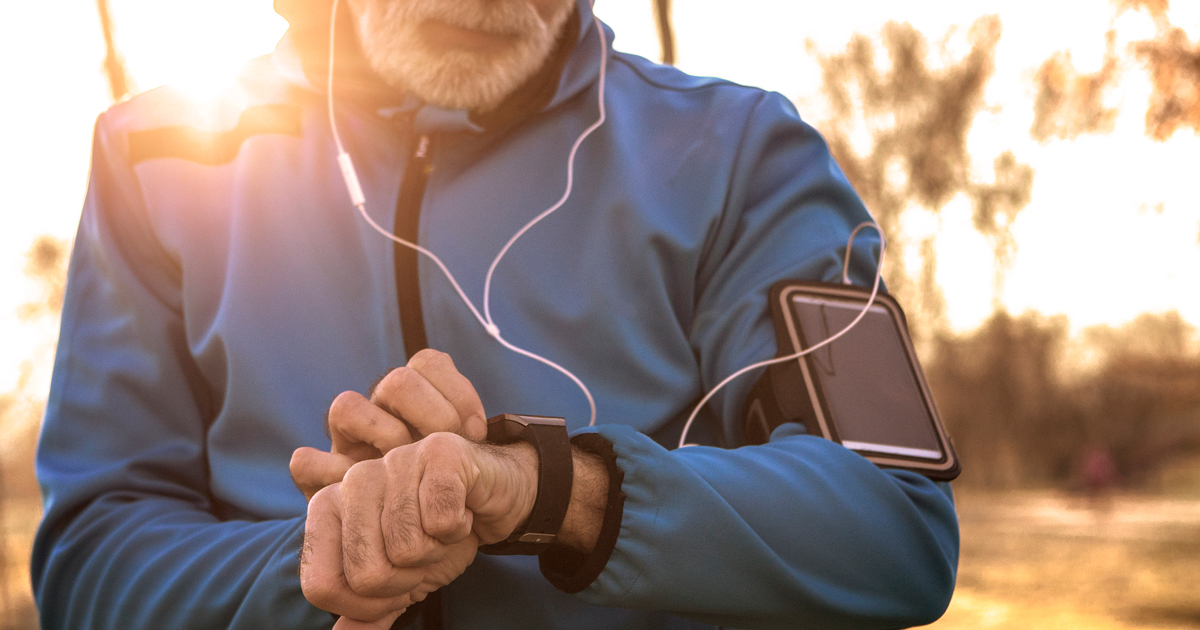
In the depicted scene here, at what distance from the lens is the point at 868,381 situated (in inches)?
68.7

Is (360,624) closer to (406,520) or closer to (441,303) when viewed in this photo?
(406,520)

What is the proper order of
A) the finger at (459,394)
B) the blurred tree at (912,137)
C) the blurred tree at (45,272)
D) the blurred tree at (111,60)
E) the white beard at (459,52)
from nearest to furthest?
the finger at (459,394) → the white beard at (459,52) → the blurred tree at (111,60) → the blurred tree at (45,272) → the blurred tree at (912,137)

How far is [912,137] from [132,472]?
20.2 m

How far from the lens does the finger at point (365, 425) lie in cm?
136

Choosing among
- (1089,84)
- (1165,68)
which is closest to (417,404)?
(1165,68)

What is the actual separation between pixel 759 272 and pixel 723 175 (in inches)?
8.9

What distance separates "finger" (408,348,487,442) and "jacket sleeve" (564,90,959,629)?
0.60ft

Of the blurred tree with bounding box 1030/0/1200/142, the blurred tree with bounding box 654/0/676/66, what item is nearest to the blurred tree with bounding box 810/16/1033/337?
the blurred tree with bounding box 1030/0/1200/142

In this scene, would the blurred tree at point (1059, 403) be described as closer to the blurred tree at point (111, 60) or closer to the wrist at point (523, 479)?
the blurred tree at point (111, 60)

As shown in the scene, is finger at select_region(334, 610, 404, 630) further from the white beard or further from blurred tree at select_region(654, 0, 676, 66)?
blurred tree at select_region(654, 0, 676, 66)

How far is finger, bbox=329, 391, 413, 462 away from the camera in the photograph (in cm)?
136

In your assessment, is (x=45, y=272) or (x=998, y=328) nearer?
(x=45, y=272)

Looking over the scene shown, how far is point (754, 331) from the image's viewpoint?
1.79m

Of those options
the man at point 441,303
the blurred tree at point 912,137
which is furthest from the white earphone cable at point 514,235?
the blurred tree at point 912,137
